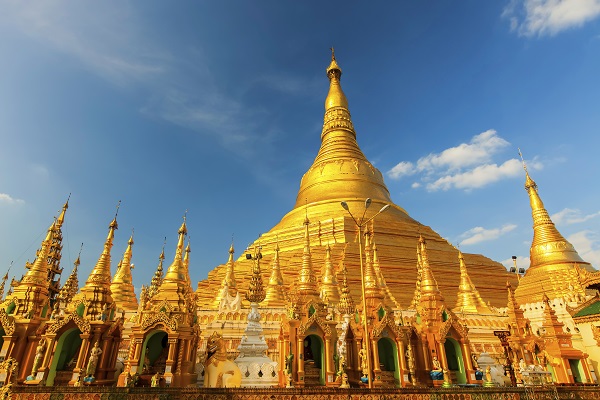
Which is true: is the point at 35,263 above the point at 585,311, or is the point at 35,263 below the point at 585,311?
above

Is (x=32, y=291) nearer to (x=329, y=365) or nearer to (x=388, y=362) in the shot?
(x=329, y=365)

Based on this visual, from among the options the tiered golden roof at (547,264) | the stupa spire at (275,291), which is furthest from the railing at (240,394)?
the tiered golden roof at (547,264)

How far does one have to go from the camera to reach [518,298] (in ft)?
94.6

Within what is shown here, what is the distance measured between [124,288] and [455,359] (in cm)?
2201

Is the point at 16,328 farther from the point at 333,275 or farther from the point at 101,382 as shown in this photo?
the point at 333,275

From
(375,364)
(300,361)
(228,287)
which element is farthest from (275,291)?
(375,364)

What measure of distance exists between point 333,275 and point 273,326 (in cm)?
637

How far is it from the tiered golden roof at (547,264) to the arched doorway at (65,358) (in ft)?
94.8

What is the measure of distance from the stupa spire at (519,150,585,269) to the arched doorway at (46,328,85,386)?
34000 mm

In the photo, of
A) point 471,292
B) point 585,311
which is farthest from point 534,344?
point 471,292

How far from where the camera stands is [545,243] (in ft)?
104

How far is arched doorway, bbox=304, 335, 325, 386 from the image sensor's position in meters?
14.2

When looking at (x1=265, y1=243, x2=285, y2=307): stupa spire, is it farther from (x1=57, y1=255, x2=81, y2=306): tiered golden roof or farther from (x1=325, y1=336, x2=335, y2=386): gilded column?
(x1=57, y1=255, x2=81, y2=306): tiered golden roof

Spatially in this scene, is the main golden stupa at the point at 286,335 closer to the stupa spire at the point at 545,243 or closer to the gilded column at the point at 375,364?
the gilded column at the point at 375,364
